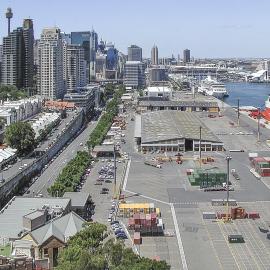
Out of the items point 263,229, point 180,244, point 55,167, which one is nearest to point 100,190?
point 55,167

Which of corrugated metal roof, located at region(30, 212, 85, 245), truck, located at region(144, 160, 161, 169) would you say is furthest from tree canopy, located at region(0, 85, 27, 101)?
corrugated metal roof, located at region(30, 212, 85, 245)

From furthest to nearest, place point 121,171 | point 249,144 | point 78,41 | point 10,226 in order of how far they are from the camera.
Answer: point 78,41 → point 249,144 → point 121,171 → point 10,226

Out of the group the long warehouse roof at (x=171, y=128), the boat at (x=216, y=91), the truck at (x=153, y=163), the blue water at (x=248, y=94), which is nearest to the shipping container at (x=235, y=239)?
the truck at (x=153, y=163)

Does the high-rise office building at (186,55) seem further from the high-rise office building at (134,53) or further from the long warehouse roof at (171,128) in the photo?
the long warehouse roof at (171,128)

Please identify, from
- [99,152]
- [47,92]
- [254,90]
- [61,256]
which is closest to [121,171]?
[99,152]

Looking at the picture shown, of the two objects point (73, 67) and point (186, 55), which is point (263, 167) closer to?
point (73, 67)

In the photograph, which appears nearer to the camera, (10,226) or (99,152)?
(10,226)

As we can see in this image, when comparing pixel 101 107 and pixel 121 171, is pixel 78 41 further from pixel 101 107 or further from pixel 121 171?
pixel 121 171

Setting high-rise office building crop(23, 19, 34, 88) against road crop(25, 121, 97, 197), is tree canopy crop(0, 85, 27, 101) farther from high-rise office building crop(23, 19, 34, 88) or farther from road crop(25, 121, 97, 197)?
road crop(25, 121, 97, 197)
